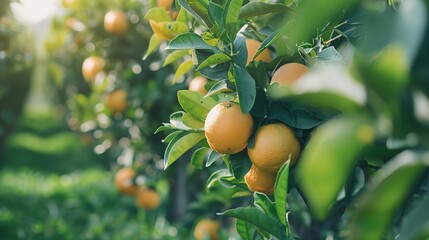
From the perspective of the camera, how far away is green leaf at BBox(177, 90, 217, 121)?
131 centimetres

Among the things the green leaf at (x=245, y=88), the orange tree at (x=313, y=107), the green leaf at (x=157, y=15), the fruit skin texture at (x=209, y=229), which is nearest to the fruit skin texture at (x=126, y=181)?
the fruit skin texture at (x=209, y=229)

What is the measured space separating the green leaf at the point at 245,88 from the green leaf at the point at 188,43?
11cm

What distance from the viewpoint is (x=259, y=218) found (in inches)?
47.0

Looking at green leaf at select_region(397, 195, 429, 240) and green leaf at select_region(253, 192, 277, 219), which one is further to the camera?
green leaf at select_region(253, 192, 277, 219)

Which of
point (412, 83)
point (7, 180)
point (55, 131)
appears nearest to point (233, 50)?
point (412, 83)

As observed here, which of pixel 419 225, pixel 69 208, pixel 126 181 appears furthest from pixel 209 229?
pixel 419 225

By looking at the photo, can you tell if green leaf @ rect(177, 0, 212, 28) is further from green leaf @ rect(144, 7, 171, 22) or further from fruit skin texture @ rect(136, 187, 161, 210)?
fruit skin texture @ rect(136, 187, 161, 210)

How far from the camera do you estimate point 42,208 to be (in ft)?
15.3

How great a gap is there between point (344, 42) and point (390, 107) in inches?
27.8

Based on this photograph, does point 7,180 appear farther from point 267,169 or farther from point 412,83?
point 412,83

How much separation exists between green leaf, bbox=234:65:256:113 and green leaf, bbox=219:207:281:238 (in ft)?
0.67

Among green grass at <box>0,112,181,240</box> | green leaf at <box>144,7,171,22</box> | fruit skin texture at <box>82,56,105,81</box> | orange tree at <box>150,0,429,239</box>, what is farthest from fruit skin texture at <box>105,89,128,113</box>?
green leaf at <box>144,7,171,22</box>

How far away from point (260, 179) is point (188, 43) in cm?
32

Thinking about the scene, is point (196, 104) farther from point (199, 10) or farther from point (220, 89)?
point (199, 10)
